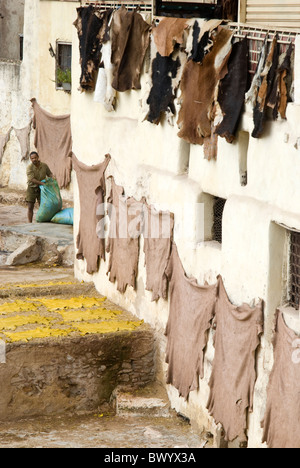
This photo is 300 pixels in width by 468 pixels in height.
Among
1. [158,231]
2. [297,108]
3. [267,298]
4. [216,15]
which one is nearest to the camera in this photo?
[297,108]

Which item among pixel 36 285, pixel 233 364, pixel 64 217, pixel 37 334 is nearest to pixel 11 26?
pixel 64 217

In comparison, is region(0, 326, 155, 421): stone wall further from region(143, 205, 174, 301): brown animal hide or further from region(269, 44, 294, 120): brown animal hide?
region(269, 44, 294, 120): brown animal hide

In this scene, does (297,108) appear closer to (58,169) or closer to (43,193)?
(43,193)

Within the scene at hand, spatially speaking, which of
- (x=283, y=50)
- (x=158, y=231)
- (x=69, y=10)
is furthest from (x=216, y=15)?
(x=69, y=10)

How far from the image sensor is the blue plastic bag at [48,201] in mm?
16109

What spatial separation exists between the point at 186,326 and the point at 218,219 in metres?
1.20

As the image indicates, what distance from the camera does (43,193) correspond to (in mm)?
16094

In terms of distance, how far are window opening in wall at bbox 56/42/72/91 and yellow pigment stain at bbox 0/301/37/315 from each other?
8255 mm

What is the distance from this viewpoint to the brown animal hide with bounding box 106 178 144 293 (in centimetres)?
1128

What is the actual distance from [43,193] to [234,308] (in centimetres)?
777

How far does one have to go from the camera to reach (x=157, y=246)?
421 inches

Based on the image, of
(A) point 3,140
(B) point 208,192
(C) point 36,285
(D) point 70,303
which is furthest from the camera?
(A) point 3,140

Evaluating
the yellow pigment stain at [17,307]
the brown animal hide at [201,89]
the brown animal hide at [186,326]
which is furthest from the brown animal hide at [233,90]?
the yellow pigment stain at [17,307]

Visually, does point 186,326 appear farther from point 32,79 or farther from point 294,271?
point 32,79
